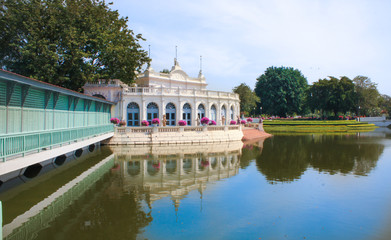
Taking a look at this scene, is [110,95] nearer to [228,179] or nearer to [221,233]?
[228,179]

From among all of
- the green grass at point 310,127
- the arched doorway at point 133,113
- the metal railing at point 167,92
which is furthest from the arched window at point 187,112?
the green grass at point 310,127

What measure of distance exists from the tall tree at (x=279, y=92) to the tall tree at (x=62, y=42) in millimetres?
51083

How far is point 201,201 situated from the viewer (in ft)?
41.2

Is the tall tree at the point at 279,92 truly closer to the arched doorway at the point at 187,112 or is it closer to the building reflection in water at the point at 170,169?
the arched doorway at the point at 187,112

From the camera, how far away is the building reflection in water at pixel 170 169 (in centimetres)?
1468

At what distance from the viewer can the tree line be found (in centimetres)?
7100

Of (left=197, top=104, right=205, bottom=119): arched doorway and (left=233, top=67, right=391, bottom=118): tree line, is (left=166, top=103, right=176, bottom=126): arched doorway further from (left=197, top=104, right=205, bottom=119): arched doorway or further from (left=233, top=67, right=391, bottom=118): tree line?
(left=233, top=67, right=391, bottom=118): tree line

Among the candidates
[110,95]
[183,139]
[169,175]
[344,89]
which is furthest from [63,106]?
[344,89]

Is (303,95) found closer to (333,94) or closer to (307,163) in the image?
(333,94)

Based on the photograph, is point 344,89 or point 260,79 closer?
point 344,89

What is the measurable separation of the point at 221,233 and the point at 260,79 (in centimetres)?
7771

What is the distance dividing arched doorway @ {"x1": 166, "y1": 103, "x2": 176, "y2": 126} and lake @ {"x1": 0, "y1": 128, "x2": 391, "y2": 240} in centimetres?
1904

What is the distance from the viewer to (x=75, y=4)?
109 ft

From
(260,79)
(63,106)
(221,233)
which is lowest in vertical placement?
(221,233)
